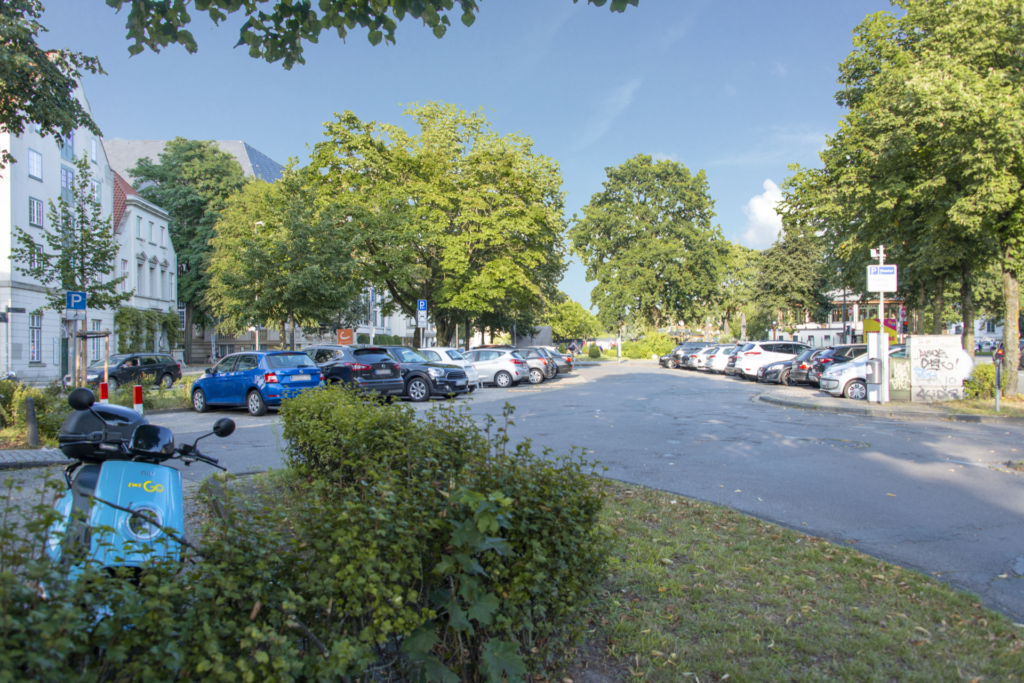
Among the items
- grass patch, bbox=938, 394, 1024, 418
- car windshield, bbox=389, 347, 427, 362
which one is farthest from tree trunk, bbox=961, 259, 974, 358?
car windshield, bbox=389, 347, 427, 362

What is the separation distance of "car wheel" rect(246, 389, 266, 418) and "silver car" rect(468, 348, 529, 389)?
1224cm

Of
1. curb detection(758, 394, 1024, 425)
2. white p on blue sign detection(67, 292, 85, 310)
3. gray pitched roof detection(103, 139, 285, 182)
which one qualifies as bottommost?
curb detection(758, 394, 1024, 425)

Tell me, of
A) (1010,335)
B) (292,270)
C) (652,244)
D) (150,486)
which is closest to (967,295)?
(1010,335)

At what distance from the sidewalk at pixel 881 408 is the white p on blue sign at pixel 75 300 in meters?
17.9

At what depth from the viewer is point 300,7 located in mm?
5102

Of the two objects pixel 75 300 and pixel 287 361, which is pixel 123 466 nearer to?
pixel 287 361

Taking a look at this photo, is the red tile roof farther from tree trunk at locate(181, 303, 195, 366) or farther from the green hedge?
the green hedge

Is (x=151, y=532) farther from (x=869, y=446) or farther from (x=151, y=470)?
(x=869, y=446)

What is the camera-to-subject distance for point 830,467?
29.2ft

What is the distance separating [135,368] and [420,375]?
14.3 meters

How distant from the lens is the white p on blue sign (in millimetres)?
14758

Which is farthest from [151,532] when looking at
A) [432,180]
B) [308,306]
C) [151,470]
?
[432,180]

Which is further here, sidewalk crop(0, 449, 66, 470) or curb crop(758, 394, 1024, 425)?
curb crop(758, 394, 1024, 425)

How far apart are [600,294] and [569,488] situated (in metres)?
57.1
